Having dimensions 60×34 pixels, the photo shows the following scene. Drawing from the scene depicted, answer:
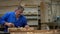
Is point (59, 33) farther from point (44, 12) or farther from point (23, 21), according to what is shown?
point (44, 12)

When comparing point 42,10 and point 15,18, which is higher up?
point 42,10

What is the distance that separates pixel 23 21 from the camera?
5660 millimetres

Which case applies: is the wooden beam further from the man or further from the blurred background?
the man

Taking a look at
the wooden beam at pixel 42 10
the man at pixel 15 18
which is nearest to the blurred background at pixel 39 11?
the wooden beam at pixel 42 10

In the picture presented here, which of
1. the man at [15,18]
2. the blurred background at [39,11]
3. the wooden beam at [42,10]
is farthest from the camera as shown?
the wooden beam at [42,10]

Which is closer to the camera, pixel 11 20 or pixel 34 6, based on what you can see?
pixel 11 20

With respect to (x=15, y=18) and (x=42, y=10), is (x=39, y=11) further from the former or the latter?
(x=15, y=18)

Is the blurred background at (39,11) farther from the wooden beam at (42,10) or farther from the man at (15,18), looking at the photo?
the man at (15,18)

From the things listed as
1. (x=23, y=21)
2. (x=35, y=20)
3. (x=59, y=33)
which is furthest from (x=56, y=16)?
(x=59, y=33)

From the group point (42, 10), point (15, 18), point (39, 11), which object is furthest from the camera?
point (39, 11)

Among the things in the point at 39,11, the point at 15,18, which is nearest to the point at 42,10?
the point at 39,11

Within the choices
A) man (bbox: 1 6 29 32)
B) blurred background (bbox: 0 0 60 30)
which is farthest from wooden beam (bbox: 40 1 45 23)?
man (bbox: 1 6 29 32)

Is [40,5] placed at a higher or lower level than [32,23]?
higher

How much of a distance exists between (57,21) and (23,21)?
58.6 inches
